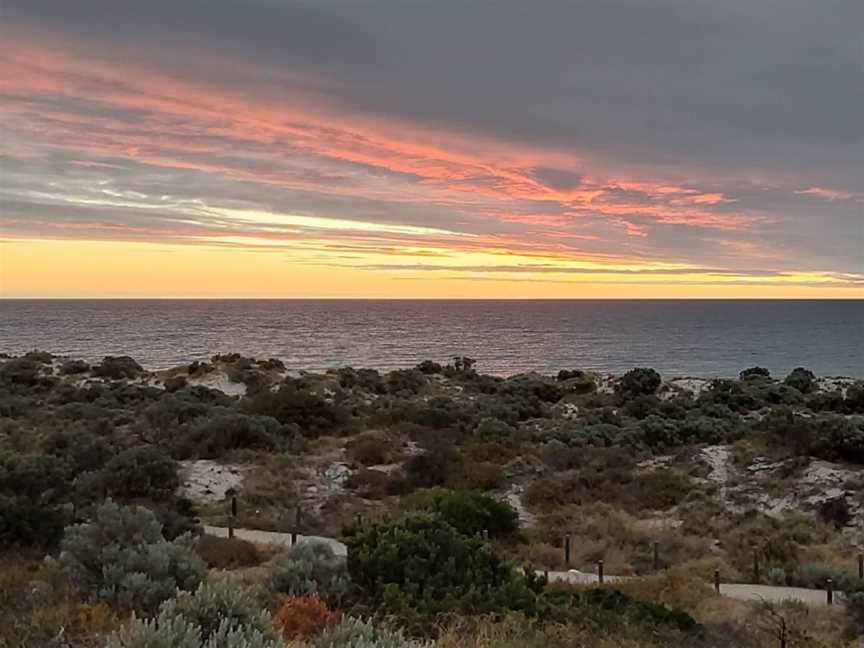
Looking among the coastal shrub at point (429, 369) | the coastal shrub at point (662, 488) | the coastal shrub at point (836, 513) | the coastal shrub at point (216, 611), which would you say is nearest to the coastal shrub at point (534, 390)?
the coastal shrub at point (429, 369)

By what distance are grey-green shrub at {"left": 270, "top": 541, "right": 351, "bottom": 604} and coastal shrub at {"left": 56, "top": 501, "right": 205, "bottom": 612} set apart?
1055 mm

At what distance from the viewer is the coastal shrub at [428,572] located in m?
7.68

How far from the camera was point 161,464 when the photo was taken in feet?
50.9

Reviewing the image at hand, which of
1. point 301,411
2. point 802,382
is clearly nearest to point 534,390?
point 802,382

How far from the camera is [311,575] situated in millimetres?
8336

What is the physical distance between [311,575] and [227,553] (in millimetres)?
3754

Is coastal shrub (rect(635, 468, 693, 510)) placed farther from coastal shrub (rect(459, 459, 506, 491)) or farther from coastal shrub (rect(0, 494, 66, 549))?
coastal shrub (rect(0, 494, 66, 549))

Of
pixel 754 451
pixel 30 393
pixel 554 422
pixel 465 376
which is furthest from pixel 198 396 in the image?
pixel 754 451

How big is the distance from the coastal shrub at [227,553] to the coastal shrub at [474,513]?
10.7 feet

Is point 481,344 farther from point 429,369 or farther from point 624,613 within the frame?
point 624,613

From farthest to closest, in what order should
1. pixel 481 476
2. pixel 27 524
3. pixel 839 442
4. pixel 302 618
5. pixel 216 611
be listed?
pixel 839 442 < pixel 481 476 < pixel 27 524 < pixel 302 618 < pixel 216 611

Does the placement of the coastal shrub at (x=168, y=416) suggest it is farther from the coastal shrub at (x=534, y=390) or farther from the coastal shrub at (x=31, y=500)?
the coastal shrub at (x=534, y=390)

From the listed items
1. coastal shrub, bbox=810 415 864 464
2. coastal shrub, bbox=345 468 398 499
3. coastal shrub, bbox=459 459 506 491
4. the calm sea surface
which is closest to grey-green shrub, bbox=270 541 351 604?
coastal shrub, bbox=345 468 398 499

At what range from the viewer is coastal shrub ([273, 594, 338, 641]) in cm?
627
